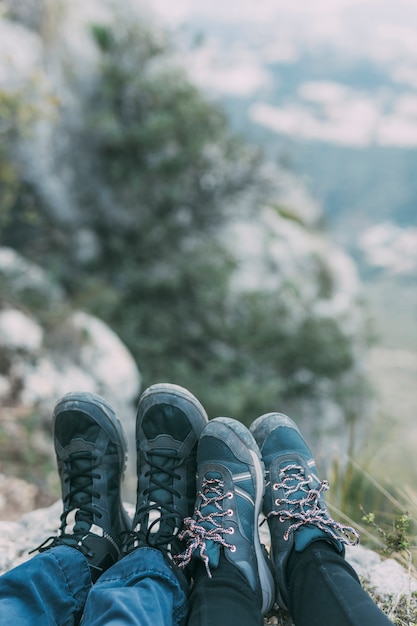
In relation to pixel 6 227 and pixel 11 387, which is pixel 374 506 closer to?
pixel 11 387

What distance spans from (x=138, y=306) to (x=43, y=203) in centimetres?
173

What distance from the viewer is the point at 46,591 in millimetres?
1335

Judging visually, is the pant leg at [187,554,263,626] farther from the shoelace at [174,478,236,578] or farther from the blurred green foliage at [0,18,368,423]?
the blurred green foliage at [0,18,368,423]

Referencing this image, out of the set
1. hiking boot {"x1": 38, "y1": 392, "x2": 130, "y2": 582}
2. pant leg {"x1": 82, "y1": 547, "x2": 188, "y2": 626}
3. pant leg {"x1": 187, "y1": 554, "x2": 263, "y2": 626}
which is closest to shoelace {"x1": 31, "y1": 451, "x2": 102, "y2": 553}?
hiking boot {"x1": 38, "y1": 392, "x2": 130, "y2": 582}

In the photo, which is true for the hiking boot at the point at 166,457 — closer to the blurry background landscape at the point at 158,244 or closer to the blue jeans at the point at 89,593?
the blue jeans at the point at 89,593

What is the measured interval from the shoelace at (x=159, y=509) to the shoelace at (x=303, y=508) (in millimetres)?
308

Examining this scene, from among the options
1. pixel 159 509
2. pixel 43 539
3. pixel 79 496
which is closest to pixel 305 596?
pixel 159 509

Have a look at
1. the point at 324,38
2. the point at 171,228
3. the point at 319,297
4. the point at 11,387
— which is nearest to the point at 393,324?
the point at 319,297

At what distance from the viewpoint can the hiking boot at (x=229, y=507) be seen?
147 centimetres

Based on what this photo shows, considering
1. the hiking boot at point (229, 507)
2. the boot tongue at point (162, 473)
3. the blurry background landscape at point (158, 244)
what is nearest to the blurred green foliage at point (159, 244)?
the blurry background landscape at point (158, 244)

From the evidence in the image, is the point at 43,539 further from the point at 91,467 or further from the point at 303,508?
the point at 303,508

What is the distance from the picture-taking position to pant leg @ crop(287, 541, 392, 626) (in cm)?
125

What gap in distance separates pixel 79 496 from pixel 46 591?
0.48 m

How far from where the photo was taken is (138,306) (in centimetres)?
707
